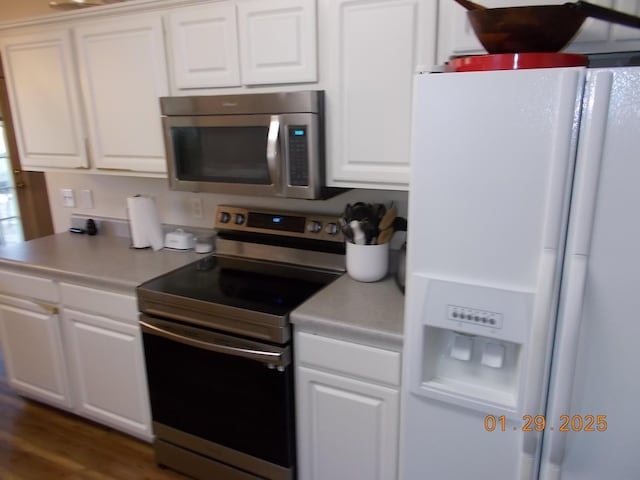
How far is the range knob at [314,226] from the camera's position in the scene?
205 centimetres

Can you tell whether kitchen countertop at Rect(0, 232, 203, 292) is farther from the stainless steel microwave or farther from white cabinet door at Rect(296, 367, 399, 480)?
white cabinet door at Rect(296, 367, 399, 480)

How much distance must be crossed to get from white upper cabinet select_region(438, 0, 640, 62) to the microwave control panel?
0.53 metres

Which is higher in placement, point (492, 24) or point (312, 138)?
point (492, 24)

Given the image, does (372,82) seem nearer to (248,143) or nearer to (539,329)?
(248,143)

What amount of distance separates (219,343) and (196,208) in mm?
970

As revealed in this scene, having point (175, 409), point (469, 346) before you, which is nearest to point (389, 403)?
point (469, 346)

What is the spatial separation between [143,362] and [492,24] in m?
1.81

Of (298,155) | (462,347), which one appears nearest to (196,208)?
(298,155)

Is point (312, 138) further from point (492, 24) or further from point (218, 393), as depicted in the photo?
point (218, 393)

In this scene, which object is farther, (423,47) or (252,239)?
(252,239)

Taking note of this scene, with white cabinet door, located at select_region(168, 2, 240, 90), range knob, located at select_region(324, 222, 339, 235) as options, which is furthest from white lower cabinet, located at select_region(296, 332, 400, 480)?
white cabinet door, located at select_region(168, 2, 240, 90)

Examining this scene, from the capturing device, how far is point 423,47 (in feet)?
5.01

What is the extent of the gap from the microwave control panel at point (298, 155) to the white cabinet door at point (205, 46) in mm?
357

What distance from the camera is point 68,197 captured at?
2.92 meters
